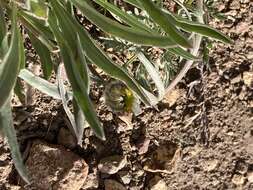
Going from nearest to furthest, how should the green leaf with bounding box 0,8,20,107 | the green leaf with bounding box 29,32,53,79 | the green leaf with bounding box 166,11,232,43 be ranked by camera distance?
the green leaf with bounding box 0,8,20,107
the green leaf with bounding box 166,11,232,43
the green leaf with bounding box 29,32,53,79

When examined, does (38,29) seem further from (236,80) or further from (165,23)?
(236,80)

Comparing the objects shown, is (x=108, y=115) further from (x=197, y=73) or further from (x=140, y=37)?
(x=140, y=37)

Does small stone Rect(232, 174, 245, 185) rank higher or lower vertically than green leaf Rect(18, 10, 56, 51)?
lower

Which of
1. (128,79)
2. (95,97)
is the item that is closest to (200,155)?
(95,97)

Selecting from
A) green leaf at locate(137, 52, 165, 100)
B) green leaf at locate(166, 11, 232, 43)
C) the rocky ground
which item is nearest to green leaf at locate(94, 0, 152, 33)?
green leaf at locate(166, 11, 232, 43)

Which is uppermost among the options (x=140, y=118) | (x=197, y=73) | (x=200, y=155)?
(x=197, y=73)

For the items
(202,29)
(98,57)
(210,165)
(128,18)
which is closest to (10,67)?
(98,57)

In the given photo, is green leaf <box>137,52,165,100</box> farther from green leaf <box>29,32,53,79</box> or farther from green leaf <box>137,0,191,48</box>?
green leaf <box>137,0,191,48</box>
